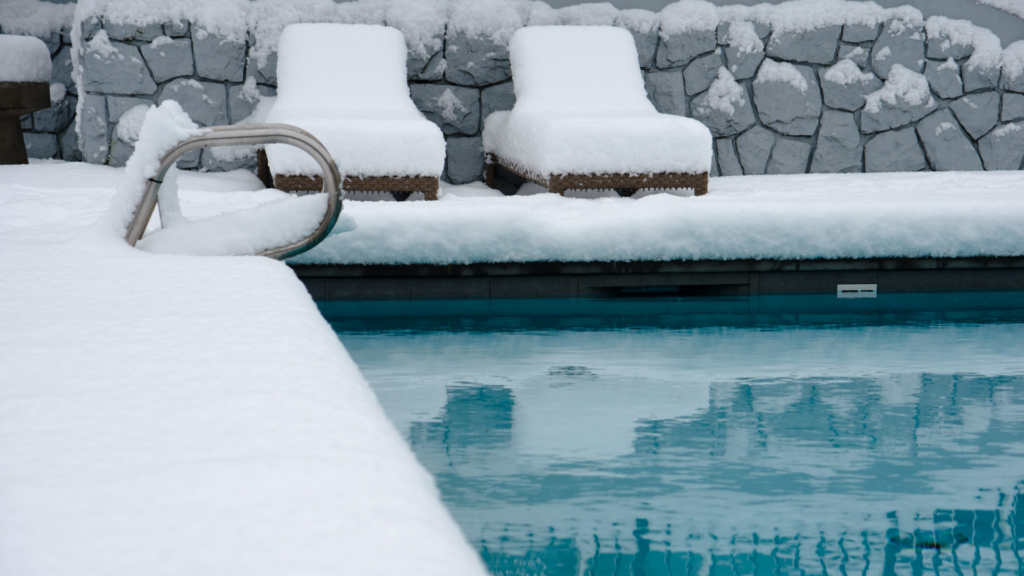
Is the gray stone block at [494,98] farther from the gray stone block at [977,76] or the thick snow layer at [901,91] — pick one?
the gray stone block at [977,76]

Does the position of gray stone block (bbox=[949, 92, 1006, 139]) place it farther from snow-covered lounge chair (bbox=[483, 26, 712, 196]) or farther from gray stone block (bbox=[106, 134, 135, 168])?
gray stone block (bbox=[106, 134, 135, 168])

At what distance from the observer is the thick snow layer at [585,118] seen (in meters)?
4.11

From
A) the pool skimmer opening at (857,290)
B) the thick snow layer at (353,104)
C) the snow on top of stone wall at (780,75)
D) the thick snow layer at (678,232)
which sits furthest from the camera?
the snow on top of stone wall at (780,75)

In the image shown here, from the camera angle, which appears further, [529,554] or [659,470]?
[659,470]

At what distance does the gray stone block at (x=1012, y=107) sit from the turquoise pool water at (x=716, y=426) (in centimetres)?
336

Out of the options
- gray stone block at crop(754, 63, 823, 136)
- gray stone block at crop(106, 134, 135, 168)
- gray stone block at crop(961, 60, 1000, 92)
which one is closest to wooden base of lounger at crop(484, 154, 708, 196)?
gray stone block at crop(754, 63, 823, 136)

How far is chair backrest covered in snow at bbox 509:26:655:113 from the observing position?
4.87 meters

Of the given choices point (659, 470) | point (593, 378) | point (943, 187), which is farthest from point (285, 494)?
point (943, 187)

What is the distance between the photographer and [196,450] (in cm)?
70

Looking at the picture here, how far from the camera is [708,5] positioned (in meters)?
5.75

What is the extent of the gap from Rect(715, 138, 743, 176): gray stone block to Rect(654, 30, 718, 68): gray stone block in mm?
579

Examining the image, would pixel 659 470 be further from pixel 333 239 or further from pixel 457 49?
pixel 457 49

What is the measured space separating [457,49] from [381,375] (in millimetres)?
3535

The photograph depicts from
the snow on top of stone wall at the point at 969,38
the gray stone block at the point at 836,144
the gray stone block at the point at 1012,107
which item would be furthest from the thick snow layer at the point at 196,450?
the gray stone block at the point at 1012,107
